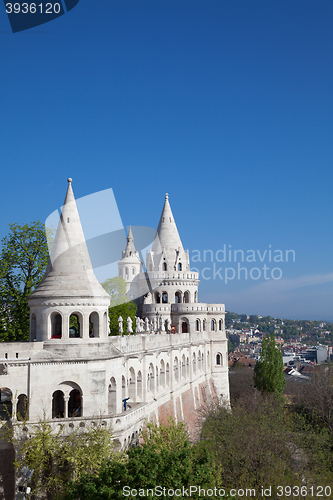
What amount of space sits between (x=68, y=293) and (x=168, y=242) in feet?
97.7

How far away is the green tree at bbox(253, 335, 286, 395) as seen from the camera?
5138 cm

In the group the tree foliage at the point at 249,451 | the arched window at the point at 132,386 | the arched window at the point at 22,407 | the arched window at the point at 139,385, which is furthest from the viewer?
the arched window at the point at 139,385

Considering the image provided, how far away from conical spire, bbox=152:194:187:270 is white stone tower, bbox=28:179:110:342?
1062 inches

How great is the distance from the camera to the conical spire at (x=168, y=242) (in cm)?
5109

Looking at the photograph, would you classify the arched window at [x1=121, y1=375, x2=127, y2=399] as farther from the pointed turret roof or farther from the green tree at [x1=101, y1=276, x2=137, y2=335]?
the green tree at [x1=101, y1=276, x2=137, y2=335]

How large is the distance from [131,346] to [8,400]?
749cm

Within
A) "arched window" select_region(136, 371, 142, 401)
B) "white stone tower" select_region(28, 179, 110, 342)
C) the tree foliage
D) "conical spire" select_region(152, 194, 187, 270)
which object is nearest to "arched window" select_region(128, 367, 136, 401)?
"arched window" select_region(136, 371, 142, 401)

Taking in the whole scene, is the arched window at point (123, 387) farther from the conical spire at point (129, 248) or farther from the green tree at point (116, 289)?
the conical spire at point (129, 248)

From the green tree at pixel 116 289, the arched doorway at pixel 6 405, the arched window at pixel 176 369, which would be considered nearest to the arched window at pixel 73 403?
the arched doorway at pixel 6 405

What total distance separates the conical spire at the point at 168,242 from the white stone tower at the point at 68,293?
2698 centimetres

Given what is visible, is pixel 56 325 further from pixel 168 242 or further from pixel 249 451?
pixel 168 242

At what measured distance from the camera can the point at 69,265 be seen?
2353cm

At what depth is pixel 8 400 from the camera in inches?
1043

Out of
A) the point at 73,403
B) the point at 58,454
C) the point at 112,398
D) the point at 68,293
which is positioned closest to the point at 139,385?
the point at 73,403
